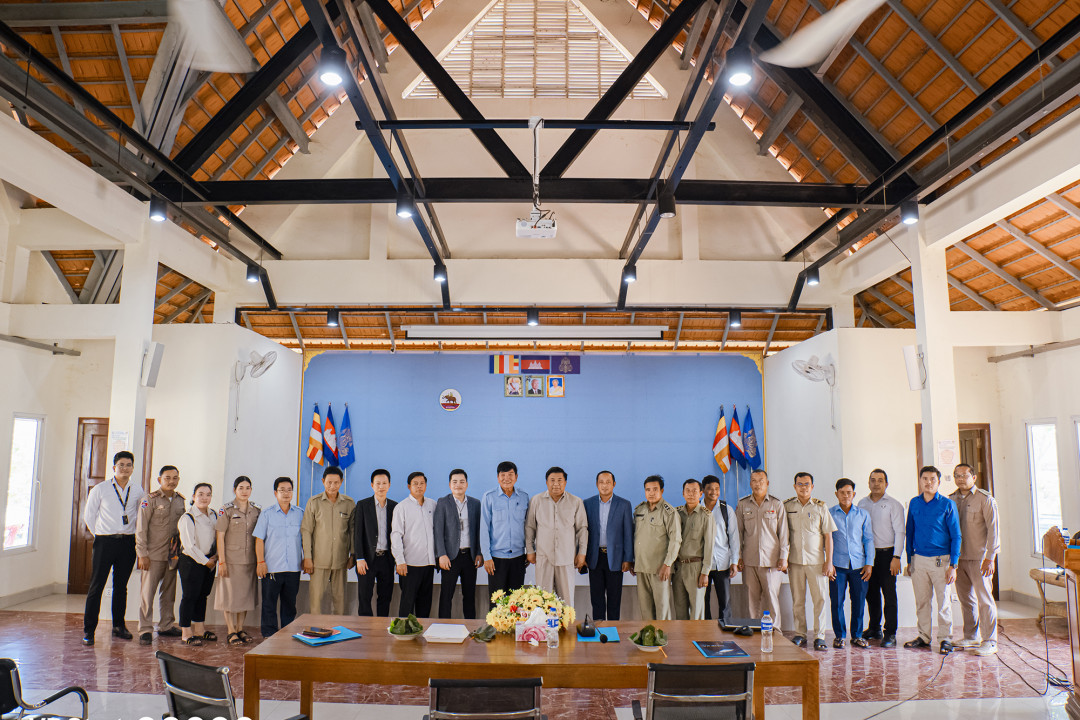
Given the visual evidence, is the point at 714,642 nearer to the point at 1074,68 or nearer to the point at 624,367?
the point at 1074,68

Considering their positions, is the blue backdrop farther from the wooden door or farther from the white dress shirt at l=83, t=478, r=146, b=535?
the white dress shirt at l=83, t=478, r=146, b=535

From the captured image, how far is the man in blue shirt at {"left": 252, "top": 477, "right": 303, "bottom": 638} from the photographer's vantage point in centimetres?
630

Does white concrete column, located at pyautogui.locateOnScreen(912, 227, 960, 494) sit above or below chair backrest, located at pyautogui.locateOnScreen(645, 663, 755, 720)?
above

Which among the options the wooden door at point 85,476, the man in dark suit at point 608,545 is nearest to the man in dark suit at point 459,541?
the man in dark suit at point 608,545

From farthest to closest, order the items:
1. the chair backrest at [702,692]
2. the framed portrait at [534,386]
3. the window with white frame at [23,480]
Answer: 1. the framed portrait at [534,386]
2. the window with white frame at [23,480]
3. the chair backrest at [702,692]

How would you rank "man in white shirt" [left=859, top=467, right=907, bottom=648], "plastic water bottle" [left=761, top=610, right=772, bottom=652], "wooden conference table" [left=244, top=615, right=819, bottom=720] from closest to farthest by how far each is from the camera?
"wooden conference table" [left=244, top=615, right=819, bottom=720] < "plastic water bottle" [left=761, top=610, right=772, bottom=652] < "man in white shirt" [left=859, top=467, right=907, bottom=648]

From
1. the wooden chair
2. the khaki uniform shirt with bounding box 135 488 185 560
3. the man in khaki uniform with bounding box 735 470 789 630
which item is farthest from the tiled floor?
the wooden chair

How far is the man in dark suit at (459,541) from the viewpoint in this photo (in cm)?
636

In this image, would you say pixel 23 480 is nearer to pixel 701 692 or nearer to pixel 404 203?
pixel 404 203

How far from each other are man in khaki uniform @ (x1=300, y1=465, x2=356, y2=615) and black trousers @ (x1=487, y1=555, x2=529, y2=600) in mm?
1350

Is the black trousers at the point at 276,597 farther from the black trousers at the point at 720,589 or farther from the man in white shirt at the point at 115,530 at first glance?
the black trousers at the point at 720,589

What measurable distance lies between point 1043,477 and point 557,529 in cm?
646

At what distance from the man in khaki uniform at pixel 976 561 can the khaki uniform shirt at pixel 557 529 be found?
3.41m

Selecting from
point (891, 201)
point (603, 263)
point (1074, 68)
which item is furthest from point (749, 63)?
point (603, 263)
